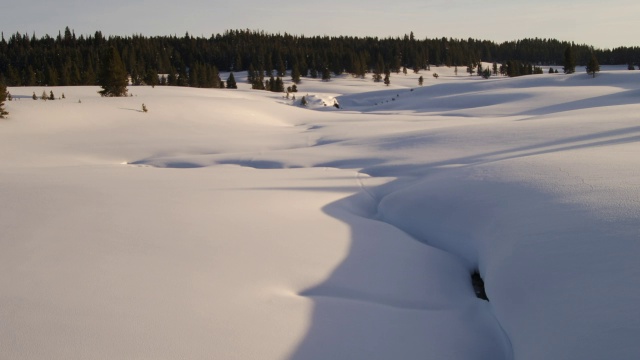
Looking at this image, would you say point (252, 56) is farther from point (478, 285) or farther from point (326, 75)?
point (478, 285)

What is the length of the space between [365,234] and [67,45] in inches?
4171

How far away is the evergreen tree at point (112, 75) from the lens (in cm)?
2688

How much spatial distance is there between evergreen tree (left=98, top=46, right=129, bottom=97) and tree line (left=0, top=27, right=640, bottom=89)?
2526cm

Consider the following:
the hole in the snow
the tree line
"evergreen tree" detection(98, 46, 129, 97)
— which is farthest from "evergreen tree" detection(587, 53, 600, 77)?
the hole in the snow

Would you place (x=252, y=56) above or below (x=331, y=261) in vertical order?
above

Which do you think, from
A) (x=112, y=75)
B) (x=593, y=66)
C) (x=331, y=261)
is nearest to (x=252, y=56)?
(x=593, y=66)

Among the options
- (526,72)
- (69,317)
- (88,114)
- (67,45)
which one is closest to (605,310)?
(69,317)

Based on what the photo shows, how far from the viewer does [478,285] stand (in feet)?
19.0

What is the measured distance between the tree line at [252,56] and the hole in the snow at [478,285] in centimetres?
5068

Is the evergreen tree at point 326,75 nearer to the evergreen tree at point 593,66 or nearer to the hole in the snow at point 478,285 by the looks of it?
the evergreen tree at point 593,66

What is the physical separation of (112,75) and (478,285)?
2585 cm

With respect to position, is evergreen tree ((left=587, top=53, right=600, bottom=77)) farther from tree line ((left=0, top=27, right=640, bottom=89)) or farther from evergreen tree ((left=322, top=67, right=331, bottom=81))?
evergreen tree ((left=322, top=67, right=331, bottom=81))

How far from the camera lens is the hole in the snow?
18.2ft

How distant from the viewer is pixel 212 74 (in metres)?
60.4
